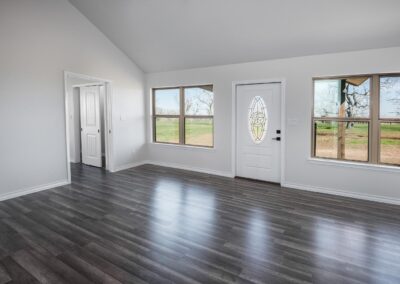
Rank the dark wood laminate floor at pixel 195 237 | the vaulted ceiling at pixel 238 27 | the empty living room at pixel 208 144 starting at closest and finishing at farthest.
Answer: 1. the dark wood laminate floor at pixel 195 237
2. the empty living room at pixel 208 144
3. the vaulted ceiling at pixel 238 27

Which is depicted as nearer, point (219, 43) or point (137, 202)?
point (137, 202)

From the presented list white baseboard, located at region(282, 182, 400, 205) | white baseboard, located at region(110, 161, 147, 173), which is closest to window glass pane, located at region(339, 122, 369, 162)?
white baseboard, located at region(282, 182, 400, 205)

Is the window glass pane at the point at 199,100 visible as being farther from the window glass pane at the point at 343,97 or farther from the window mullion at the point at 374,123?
the window mullion at the point at 374,123

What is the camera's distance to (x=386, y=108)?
3.93 meters

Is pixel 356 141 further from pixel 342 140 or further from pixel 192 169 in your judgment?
pixel 192 169

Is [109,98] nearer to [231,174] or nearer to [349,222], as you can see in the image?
[231,174]

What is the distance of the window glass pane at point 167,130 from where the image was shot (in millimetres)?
6332

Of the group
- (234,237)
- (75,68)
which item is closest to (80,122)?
(75,68)

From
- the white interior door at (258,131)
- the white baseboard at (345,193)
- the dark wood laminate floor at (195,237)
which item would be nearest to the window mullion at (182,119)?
the white interior door at (258,131)

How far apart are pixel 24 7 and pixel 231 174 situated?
4.69 m

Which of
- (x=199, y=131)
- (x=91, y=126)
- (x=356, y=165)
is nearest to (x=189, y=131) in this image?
(x=199, y=131)

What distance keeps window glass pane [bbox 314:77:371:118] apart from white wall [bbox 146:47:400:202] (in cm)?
17

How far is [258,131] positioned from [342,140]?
1.48 m

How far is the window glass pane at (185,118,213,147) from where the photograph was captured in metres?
5.78
